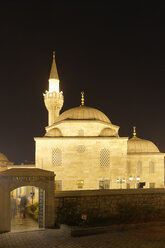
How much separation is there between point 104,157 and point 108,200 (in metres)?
8.95

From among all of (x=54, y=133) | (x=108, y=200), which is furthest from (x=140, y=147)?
(x=108, y=200)

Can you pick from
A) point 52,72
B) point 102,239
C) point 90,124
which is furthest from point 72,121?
point 102,239

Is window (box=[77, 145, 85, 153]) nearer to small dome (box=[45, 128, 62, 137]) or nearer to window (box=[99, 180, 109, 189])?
small dome (box=[45, 128, 62, 137])

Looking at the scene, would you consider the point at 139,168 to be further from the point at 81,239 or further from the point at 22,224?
the point at 81,239

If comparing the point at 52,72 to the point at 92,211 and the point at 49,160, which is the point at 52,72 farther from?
the point at 92,211

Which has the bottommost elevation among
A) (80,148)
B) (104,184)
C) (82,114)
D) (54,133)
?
(104,184)

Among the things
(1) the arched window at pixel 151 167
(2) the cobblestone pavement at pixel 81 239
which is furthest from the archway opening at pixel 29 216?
(1) the arched window at pixel 151 167

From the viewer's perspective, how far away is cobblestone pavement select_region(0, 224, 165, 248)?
27.2 feet

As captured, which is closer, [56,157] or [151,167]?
[56,157]

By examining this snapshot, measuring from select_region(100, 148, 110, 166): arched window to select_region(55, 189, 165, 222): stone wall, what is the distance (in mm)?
8088

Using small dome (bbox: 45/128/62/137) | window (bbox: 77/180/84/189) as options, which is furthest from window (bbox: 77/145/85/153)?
window (bbox: 77/180/84/189)

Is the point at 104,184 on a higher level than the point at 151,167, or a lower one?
lower

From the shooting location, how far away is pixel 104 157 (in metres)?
20.4

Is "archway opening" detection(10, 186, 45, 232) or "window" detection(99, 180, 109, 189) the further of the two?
"window" detection(99, 180, 109, 189)
